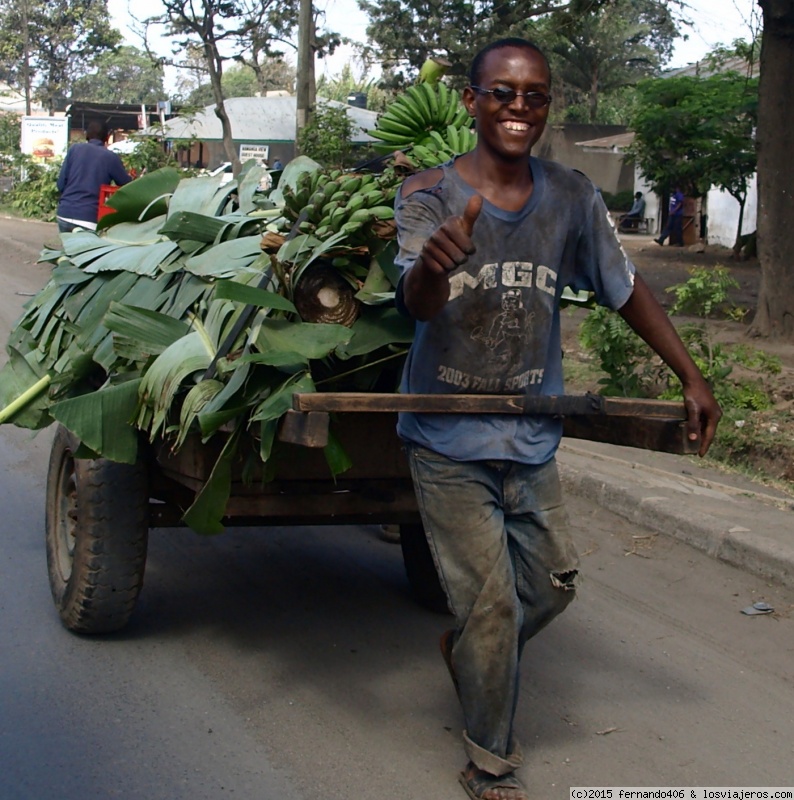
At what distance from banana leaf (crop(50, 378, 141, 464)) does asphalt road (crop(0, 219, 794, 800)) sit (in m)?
0.86

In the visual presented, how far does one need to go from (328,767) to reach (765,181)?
25.5 feet

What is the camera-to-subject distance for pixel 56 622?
4.35 meters

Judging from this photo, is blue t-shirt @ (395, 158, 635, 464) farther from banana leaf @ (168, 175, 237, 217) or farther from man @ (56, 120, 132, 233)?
man @ (56, 120, 132, 233)

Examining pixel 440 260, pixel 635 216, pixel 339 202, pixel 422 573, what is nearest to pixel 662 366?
pixel 422 573

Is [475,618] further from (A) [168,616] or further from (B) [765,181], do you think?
(B) [765,181]

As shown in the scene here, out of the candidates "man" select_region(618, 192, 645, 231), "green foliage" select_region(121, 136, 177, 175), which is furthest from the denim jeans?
"man" select_region(618, 192, 645, 231)

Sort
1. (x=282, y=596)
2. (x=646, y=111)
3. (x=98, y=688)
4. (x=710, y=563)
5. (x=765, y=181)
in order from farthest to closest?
(x=646, y=111) < (x=765, y=181) < (x=710, y=563) < (x=282, y=596) < (x=98, y=688)

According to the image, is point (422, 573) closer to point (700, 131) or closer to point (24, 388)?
point (24, 388)

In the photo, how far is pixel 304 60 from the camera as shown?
1828 cm

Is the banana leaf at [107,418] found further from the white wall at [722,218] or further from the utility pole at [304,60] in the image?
the white wall at [722,218]

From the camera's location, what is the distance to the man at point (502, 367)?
9.35 ft

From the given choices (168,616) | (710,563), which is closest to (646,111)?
(710,563)

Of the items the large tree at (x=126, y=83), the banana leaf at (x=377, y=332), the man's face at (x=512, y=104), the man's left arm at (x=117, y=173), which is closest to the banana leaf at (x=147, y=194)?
the banana leaf at (x=377, y=332)

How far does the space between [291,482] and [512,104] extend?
1448 mm
